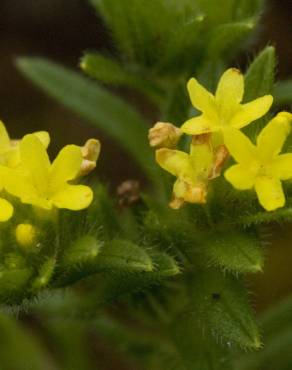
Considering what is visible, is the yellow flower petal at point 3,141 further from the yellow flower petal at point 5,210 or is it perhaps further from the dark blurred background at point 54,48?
the dark blurred background at point 54,48

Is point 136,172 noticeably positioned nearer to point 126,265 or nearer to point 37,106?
point 37,106

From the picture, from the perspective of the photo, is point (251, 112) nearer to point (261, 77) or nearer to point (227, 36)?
point (261, 77)

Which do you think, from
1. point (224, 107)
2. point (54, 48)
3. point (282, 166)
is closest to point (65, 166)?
point (224, 107)

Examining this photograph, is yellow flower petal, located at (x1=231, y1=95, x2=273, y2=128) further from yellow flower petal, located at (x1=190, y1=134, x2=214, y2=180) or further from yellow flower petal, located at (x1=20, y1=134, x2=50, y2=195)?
yellow flower petal, located at (x1=20, y1=134, x2=50, y2=195)

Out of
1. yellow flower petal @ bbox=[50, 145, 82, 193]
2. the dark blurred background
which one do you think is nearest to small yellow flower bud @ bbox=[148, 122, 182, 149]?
yellow flower petal @ bbox=[50, 145, 82, 193]

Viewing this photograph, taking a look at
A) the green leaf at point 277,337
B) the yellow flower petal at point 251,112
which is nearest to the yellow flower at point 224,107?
the yellow flower petal at point 251,112

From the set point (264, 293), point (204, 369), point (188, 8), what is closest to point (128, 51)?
point (188, 8)

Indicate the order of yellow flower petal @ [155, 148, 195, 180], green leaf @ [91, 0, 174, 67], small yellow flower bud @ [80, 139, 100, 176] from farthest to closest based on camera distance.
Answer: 1. green leaf @ [91, 0, 174, 67]
2. small yellow flower bud @ [80, 139, 100, 176]
3. yellow flower petal @ [155, 148, 195, 180]
